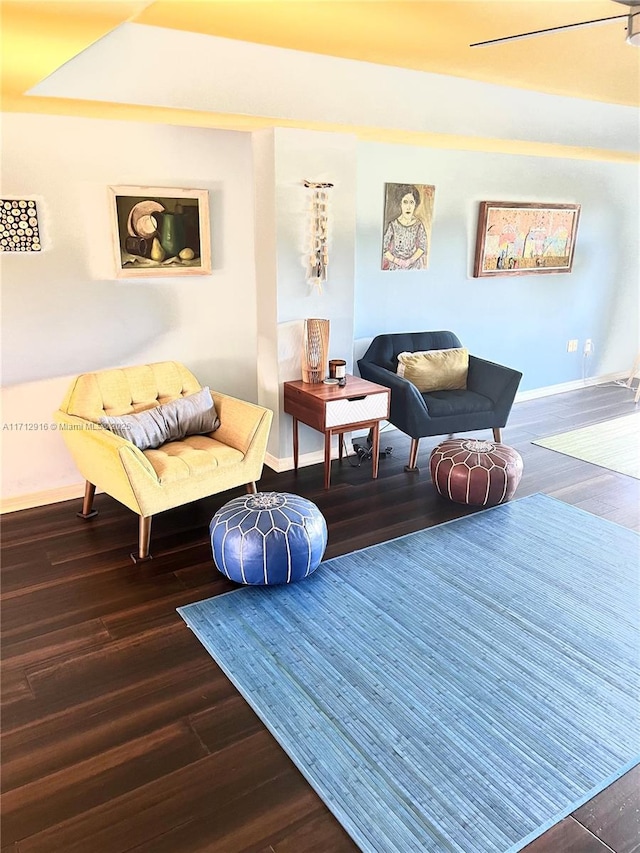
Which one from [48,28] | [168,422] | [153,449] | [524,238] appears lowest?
[153,449]

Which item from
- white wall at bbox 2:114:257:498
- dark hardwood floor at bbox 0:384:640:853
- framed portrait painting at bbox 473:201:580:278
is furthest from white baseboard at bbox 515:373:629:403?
white wall at bbox 2:114:257:498

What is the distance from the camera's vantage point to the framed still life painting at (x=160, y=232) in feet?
12.1

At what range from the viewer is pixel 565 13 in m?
2.41

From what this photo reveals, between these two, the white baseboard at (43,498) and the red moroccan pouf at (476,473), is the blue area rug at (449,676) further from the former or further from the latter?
the white baseboard at (43,498)

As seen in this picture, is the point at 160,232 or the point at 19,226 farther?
the point at 160,232

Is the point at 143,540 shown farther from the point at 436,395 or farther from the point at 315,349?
the point at 436,395

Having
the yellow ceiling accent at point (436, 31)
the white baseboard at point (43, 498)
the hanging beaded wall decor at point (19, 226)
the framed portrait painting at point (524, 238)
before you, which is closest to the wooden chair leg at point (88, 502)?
the white baseboard at point (43, 498)

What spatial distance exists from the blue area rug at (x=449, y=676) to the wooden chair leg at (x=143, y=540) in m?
0.51

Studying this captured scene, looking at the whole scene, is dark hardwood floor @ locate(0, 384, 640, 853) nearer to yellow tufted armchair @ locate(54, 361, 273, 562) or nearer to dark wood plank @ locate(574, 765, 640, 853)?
dark wood plank @ locate(574, 765, 640, 853)

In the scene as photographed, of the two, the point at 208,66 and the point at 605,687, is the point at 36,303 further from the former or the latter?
the point at 605,687

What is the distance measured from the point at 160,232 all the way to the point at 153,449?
1308mm

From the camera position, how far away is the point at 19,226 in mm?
3410

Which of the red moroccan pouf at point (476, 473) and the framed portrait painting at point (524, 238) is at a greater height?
the framed portrait painting at point (524, 238)

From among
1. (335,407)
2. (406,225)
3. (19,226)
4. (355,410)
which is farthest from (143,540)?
(406,225)
